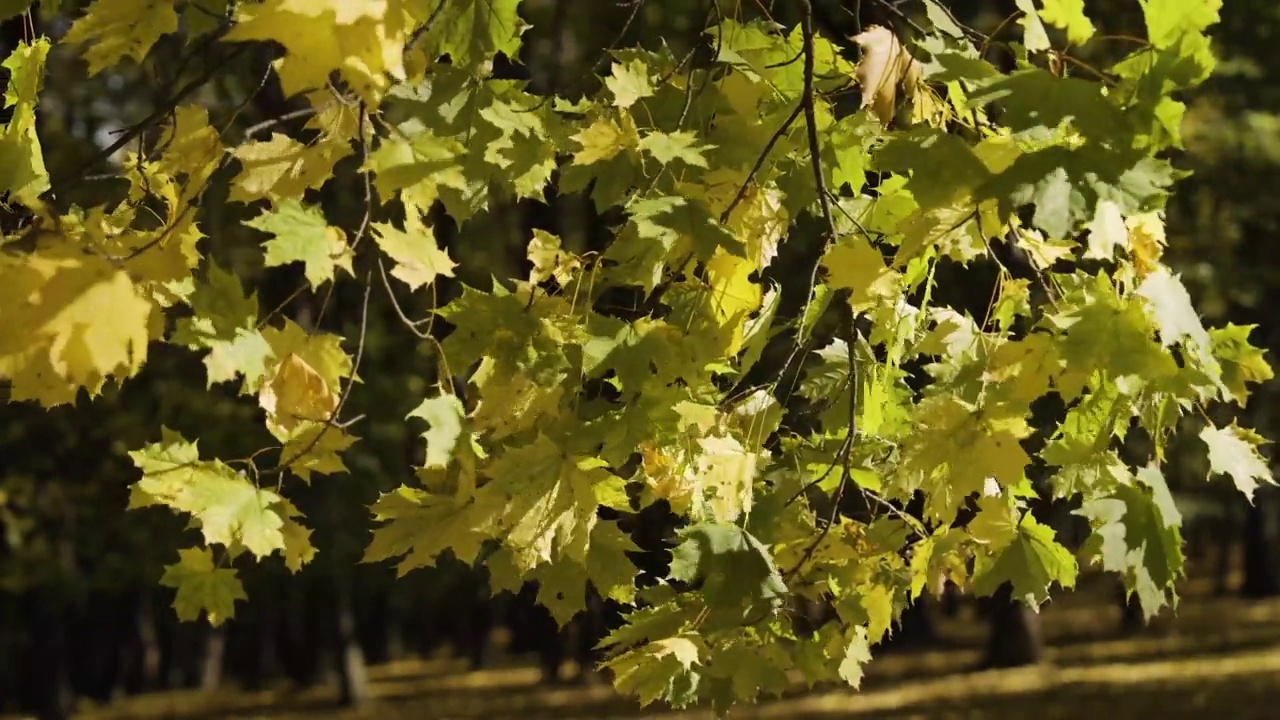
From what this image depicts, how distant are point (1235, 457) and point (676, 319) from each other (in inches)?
43.0

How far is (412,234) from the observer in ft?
8.13

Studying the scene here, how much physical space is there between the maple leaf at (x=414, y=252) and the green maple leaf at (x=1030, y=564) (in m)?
1.22

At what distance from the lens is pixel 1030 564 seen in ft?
9.10

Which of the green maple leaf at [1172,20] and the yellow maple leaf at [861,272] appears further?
the yellow maple leaf at [861,272]

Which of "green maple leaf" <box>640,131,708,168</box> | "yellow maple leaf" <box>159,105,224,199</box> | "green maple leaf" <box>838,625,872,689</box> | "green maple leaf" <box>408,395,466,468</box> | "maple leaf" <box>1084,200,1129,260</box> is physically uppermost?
"yellow maple leaf" <box>159,105,224,199</box>

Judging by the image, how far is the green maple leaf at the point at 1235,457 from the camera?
2.60m

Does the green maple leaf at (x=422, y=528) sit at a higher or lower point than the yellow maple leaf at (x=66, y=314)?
lower

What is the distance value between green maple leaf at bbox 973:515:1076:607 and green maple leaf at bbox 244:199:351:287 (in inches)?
54.8

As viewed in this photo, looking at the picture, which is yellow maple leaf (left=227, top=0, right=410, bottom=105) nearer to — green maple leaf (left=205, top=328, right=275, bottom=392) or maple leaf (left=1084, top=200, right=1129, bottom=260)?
green maple leaf (left=205, top=328, right=275, bottom=392)

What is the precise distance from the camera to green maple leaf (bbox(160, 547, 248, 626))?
2.82 m

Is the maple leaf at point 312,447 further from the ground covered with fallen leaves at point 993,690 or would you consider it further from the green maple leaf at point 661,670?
the ground covered with fallen leaves at point 993,690

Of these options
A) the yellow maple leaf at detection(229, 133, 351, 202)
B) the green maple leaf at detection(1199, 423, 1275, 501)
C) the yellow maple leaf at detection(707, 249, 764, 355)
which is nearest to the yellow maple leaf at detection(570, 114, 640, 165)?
the yellow maple leaf at detection(707, 249, 764, 355)

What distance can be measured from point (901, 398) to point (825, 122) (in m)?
0.62

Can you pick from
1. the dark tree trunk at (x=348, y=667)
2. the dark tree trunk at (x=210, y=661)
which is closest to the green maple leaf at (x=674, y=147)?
the dark tree trunk at (x=348, y=667)
